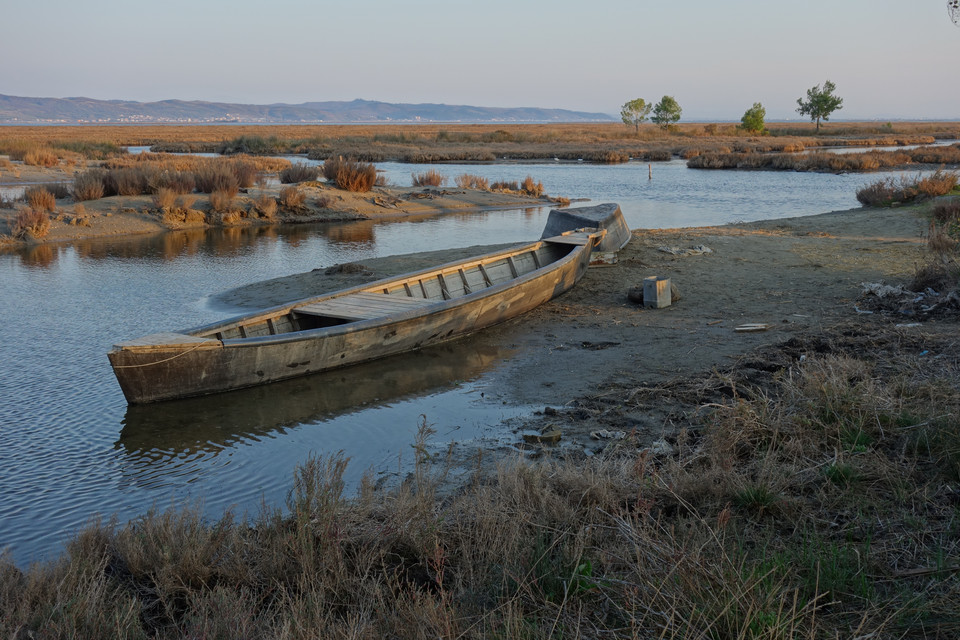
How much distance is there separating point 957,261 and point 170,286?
39.4 ft

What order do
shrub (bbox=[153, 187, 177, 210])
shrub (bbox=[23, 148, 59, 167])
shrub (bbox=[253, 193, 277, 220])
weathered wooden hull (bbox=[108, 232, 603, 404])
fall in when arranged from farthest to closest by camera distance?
shrub (bbox=[23, 148, 59, 167]), shrub (bbox=[253, 193, 277, 220]), shrub (bbox=[153, 187, 177, 210]), weathered wooden hull (bbox=[108, 232, 603, 404])

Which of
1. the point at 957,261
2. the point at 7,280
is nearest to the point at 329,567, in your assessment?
the point at 957,261

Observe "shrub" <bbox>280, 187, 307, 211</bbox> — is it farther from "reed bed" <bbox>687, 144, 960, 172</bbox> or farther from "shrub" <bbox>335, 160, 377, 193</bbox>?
"reed bed" <bbox>687, 144, 960, 172</bbox>

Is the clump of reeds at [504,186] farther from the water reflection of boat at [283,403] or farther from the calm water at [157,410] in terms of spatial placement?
the water reflection of boat at [283,403]

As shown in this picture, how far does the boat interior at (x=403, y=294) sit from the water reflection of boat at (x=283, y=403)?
0.68 m

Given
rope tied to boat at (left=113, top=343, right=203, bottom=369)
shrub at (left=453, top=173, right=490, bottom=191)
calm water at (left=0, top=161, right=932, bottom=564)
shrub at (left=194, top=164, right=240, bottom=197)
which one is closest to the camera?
calm water at (left=0, top=161, right=932, bottom=564)

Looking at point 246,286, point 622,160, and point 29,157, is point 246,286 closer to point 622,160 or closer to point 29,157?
point 29,157

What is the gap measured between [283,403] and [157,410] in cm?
119

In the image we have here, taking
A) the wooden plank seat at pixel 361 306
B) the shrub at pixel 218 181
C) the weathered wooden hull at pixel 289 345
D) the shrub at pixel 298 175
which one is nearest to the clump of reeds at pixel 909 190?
the weathered wooden hull at pixel 289 345

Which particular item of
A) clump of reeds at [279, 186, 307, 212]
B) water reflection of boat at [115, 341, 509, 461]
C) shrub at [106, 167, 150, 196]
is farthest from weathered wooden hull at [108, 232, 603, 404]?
shrub at [106, 167, 150, 196]

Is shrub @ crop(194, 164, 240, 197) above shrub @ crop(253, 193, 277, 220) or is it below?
above

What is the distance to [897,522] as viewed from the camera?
381 cm

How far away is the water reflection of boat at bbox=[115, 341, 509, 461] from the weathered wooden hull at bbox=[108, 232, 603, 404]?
0.41 feet

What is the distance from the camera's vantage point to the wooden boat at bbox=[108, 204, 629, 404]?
7.16m
